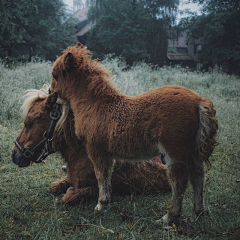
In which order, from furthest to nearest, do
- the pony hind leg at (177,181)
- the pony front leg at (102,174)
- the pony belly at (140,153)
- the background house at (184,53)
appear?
the background house at (184,53) → the pony front leg at (102,174) → the pony belly at (140,153) → the pony hind leg at (177,181)

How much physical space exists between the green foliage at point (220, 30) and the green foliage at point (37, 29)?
14.7 meters

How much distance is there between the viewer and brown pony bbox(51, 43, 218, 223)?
2359 mm

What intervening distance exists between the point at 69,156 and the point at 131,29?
3014 cm

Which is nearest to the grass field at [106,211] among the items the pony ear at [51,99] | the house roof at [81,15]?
the pony ear at [51,99]

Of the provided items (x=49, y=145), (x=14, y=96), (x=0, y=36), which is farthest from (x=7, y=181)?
(x=0, y=36)

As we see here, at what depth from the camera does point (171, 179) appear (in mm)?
2426

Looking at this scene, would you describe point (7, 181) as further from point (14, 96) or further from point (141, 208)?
point (14, 96)

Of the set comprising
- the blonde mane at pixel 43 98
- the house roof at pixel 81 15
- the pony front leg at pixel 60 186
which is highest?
the house roof at pixel 81 15

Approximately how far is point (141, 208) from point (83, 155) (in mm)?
985

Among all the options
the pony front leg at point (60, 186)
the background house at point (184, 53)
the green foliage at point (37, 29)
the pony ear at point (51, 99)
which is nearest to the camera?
the pony ear at point (51, 99)

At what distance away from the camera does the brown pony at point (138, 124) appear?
2359 millimetres

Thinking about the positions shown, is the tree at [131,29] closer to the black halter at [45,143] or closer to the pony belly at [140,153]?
the black halter at [45,143]

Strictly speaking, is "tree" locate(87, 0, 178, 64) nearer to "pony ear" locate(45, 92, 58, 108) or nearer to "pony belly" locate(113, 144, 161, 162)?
"pony ear" locate(45, 92, 58, 108)

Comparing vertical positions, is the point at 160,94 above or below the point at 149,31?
below
